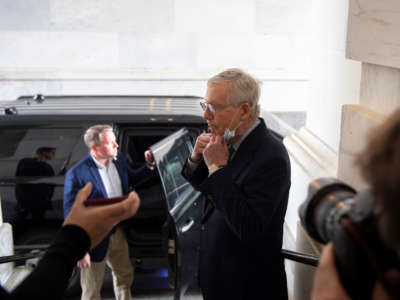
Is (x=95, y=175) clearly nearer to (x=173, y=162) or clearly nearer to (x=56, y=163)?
(x=173, y=162)

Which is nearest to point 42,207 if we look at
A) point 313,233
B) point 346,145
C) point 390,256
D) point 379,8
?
point 346,145

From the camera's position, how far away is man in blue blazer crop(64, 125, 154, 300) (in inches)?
149

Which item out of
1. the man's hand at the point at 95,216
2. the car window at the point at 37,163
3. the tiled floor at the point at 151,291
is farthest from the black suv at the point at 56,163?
the man's hand at the point at 95,216

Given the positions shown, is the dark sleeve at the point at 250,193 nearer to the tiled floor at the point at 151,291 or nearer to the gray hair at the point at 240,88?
the gray hair at the point at 240,88

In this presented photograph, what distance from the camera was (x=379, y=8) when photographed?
198cm

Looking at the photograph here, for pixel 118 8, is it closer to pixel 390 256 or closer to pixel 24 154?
pixel 24 154

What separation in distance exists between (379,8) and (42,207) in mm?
3421

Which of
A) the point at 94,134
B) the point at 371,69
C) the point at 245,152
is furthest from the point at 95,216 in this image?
the point at 94,134

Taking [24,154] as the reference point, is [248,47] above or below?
above

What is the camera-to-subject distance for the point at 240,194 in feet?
7.29

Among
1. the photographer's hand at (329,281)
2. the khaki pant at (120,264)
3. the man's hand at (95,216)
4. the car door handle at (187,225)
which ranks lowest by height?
the khaki pant at (120,264)

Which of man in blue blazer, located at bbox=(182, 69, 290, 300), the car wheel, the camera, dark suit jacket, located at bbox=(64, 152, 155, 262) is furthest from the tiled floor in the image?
the camera

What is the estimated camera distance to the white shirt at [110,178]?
3908 millimetres

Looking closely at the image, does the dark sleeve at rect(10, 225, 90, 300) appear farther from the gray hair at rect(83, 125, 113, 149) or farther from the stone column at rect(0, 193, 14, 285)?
the gray hair at rect(83, 125, 113, 149)
